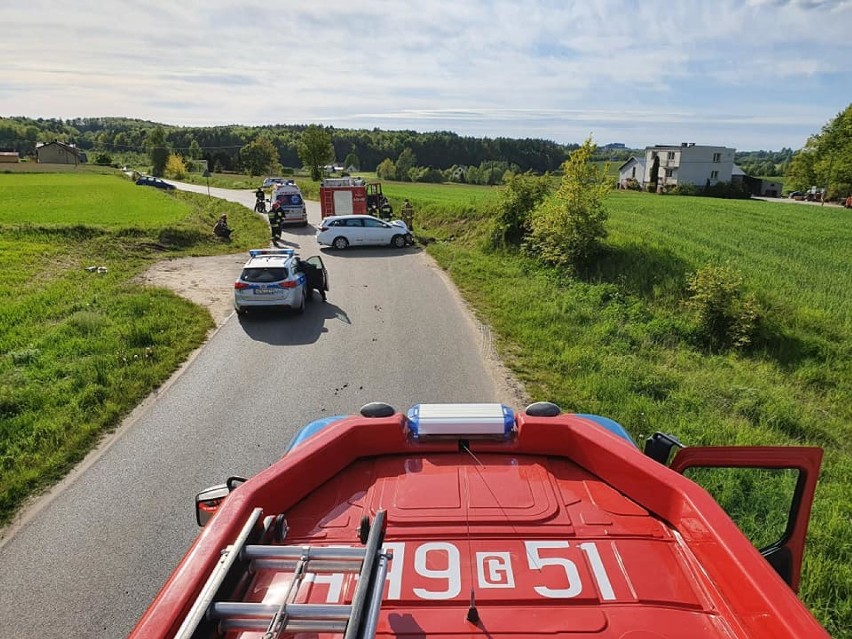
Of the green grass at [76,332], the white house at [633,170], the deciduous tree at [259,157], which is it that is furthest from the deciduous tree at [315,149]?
the white house at [633,170]

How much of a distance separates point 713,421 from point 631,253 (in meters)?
9.69

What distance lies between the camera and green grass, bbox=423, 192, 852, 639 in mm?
6574

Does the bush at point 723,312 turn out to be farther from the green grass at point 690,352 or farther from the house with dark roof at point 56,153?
the house with dark roof at point 56,153

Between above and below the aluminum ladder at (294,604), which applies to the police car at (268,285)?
below

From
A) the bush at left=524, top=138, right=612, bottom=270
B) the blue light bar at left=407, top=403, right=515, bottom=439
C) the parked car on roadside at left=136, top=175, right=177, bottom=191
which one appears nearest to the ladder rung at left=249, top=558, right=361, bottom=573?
the blue light bar at left=407, top=403, right=515, bottom=439

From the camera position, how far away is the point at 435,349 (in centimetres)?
1080

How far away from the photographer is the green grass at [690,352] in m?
6.57

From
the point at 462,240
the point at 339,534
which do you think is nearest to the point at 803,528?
the point at 339,534

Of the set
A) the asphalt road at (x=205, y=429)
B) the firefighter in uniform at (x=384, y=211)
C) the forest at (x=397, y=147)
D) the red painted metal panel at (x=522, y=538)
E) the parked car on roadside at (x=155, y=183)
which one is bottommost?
the asphalt road at (x=205, y=429)

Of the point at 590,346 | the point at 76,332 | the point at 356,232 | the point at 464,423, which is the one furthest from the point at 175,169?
the point at 464,423

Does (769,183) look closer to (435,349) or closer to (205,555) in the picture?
(435,349)

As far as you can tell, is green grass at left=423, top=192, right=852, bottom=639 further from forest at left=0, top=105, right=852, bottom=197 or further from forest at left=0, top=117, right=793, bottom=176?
forest at left=0, top=117, right=793, bottom=176

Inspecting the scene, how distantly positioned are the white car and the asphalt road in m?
7.61

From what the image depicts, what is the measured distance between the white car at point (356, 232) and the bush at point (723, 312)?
1314 centimetres
